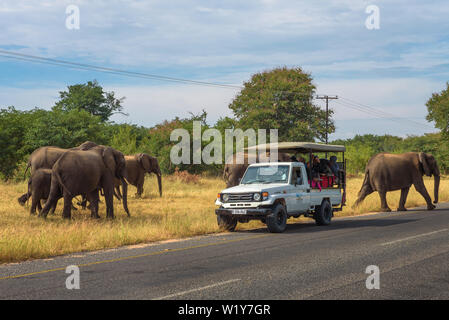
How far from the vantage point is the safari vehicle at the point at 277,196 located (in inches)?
578

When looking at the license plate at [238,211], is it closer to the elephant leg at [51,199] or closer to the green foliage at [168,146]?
the elephant leg at [51,199]

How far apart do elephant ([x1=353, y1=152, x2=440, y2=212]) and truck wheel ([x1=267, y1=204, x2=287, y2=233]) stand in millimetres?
9593

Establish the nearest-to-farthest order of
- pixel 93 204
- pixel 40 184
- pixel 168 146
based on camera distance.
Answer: pixel 40 184 < pixel 93 204 < pixel 168 146

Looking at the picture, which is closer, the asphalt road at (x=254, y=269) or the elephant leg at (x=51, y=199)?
the asphalt road at (x=254, y=269)

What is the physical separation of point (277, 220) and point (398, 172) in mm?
11622

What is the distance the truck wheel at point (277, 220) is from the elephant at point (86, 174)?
6.31m

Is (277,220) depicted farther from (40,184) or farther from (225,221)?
(40,184)

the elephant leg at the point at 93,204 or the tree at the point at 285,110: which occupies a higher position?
the tree at the point at 285,110

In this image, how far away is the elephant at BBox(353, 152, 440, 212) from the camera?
24.3 m

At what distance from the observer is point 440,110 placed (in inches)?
2505

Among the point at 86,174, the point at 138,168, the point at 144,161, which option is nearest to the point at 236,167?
the point at 144,161

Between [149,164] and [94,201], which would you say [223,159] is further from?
[94,201]

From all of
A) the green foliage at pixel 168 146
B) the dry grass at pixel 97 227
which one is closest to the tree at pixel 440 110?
the green foliage at pixel 168 146

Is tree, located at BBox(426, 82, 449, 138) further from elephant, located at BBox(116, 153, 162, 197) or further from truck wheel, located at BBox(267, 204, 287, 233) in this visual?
truck wheel, located at BBox(267, 204, 287, 233)
